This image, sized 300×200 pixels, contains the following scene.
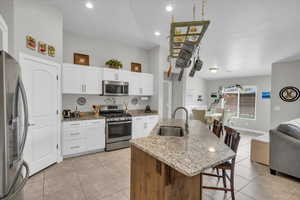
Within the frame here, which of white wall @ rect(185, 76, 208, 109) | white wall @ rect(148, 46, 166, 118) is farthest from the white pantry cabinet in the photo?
white wall @ rect(185, 76, 208, 109)

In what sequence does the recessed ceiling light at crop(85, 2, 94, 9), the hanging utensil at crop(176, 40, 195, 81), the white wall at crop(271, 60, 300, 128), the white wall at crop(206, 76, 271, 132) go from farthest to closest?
the white wall at crop(206, 76, 271, 132), the white wall at crop(271, 60, 300, 128), the recessed ceiling light at crop(85, 2, 94, 9), the hanging utensil at crop(176, 40, 195, 81)

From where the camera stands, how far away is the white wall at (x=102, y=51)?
3660 mm

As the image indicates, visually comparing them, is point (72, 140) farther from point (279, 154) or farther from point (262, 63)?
point (262, 63)

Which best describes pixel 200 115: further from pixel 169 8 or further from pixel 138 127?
pixel 169 8

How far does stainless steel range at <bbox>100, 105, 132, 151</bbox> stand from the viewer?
11.6 ft

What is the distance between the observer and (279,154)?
2438 mm

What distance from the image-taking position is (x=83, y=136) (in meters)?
3.21

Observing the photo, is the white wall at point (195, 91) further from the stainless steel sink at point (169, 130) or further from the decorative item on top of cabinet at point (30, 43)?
the decorative item on top of cabinet at point (30, 43)

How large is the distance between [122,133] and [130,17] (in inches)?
111

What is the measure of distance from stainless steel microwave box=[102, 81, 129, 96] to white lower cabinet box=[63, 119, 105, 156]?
81 cm

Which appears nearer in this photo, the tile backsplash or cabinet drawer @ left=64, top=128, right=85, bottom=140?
cabinet drawer @ left=64, top=128, right=85, bottom=140

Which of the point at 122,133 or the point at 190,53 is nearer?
the point at 190,53

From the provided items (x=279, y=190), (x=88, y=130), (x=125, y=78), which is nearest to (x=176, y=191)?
(x=279, y=190)

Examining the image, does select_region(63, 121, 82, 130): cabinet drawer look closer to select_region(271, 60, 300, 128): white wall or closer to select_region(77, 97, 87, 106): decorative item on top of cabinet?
select_region(77, 97, 87, 106): decorative item on top of cabinet
